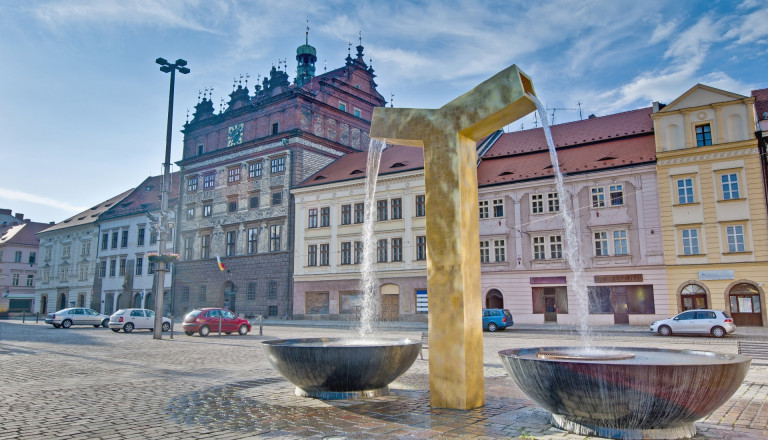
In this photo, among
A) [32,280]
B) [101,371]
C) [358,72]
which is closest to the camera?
[101,371]

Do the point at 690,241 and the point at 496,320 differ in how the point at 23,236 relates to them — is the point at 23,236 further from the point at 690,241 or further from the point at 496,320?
the point at 690,241

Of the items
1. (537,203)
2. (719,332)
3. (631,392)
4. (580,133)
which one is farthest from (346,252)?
(631,392)

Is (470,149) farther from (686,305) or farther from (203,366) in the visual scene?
(686,305)

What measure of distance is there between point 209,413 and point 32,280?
77.3m

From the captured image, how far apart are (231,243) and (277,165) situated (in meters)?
8.37

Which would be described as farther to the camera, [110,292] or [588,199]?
[110,292]

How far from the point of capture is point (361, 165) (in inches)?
1673

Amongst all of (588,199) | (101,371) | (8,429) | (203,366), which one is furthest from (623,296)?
(8,429)

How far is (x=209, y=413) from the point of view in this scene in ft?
24.1

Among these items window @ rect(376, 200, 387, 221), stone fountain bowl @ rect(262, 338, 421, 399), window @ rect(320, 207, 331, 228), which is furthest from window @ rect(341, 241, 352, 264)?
stone fountain bowl @ rect(262, 338, 421, 399)

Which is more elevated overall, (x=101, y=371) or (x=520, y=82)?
(x=520, y=82)

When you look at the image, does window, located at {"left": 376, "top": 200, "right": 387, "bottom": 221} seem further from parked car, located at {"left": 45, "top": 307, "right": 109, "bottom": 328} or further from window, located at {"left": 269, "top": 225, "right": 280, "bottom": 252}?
parked car, located at {"left": 45, "top": 307, "right": 109, "bottom": 328}

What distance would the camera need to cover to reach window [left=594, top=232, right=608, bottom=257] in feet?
103

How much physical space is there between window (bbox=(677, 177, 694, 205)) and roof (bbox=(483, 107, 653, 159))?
154 inches
